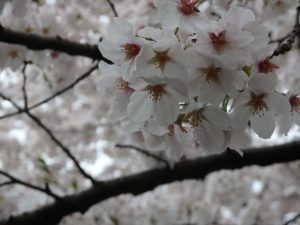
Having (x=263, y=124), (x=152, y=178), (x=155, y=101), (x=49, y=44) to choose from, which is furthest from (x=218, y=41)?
(x=152, y=178)

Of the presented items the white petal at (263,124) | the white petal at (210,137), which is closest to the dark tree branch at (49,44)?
the white petal at (210,137)

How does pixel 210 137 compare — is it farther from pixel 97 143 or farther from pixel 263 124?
pixel 97 143

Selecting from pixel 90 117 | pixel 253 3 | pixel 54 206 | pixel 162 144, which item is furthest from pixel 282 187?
pixel 162 144

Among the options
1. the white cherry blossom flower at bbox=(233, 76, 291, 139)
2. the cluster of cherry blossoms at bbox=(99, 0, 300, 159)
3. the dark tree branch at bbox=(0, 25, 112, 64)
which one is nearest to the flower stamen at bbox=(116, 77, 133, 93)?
the cluster of cherry blossoms at bbox=(99, 0, 300, 159)

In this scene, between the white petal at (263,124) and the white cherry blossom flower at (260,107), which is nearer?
the white cherry blossom flower at (260,107)

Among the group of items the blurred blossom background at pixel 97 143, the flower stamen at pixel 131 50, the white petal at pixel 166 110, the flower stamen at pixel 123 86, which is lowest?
the white petal at pixel 166 110

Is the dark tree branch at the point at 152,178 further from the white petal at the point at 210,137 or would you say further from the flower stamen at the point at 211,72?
the flower stamen at the point at 211,72

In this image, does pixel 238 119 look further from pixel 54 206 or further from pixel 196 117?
pixel 54 206
